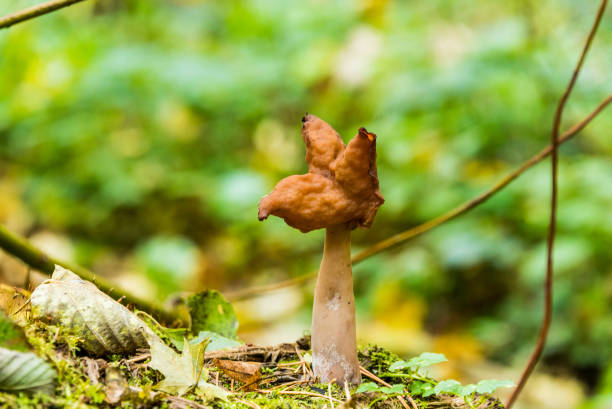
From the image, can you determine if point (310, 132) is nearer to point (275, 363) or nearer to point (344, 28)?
point (275, 363)

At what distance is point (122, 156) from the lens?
6340 mm

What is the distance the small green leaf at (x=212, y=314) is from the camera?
1.99 meters

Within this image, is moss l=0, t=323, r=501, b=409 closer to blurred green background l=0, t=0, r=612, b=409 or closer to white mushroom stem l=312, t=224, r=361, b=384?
white mushroom stem l=312, t=224, r=361, b=384

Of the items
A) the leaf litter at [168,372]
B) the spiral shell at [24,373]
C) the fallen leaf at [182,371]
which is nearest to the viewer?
the spiral shell at [24,373]

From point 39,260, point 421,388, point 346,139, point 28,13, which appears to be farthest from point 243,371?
point 346,139

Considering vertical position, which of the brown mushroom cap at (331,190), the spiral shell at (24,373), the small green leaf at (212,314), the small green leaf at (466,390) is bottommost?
the spiral shell at (24,373)

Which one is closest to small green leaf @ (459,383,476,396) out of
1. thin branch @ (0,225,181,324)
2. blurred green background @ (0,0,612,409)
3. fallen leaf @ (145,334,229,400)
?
fallen leaf @ (145,334,229,400)

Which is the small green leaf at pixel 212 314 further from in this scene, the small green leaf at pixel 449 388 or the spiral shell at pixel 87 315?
the small green leaf at pixel 449 388

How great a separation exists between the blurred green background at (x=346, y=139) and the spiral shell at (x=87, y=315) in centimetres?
242

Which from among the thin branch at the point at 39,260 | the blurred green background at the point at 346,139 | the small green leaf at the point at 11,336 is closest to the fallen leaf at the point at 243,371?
the thin branch at the point at 39,260

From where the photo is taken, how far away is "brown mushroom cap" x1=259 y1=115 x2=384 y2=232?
151 cm

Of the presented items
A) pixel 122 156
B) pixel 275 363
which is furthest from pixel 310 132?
pixel 122 156

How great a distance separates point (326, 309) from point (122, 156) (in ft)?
17.0

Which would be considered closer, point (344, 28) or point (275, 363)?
point (275, 363)
